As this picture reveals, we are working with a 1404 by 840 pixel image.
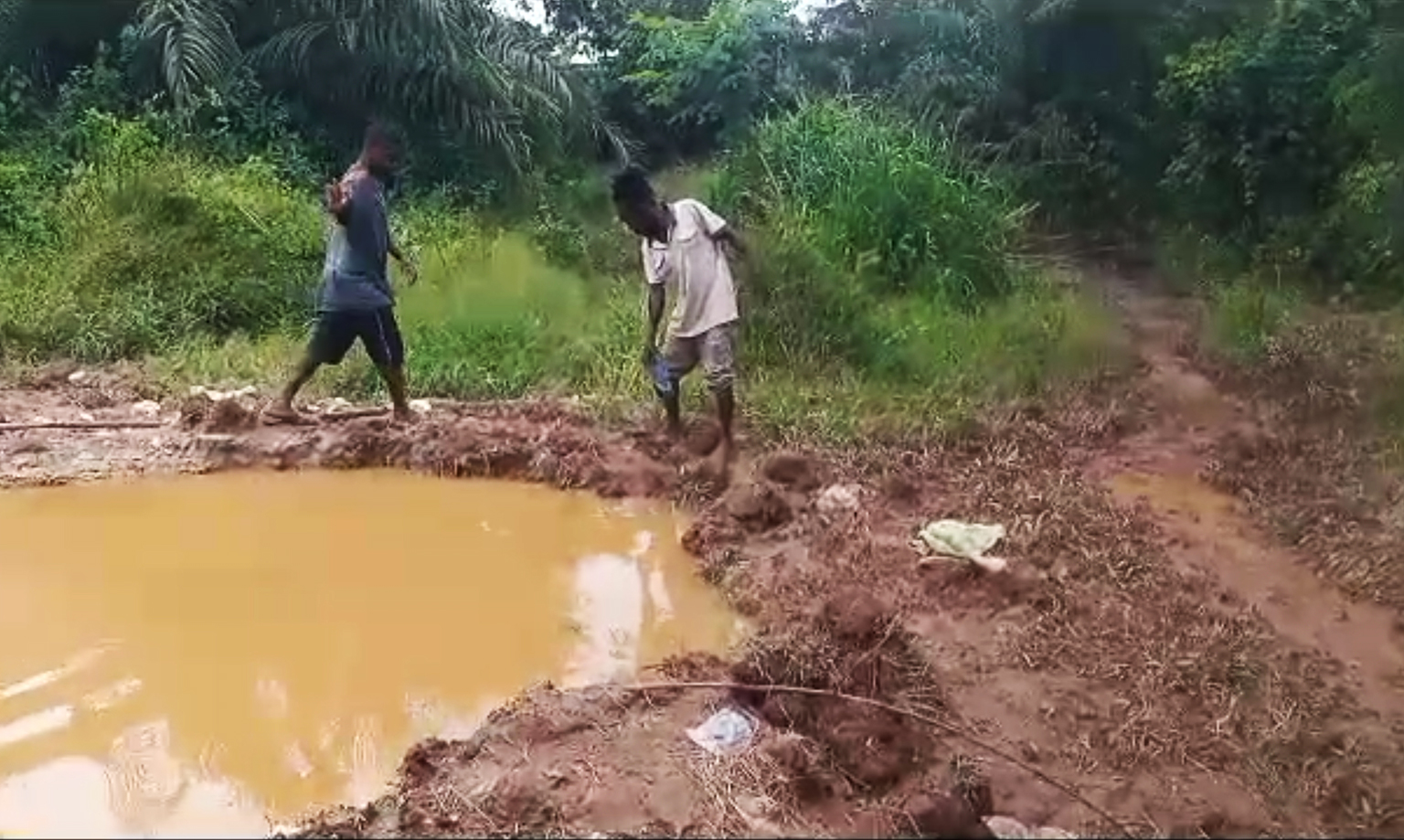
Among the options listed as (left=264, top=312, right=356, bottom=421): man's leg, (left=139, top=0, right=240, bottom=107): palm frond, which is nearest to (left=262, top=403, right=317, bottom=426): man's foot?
(left=264, top=312, right=356, bottom=421): man's leg

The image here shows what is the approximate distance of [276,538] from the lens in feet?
20.9

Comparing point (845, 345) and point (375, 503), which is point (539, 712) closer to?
point (375, 503)

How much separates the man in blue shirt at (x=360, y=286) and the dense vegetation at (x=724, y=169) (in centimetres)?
75

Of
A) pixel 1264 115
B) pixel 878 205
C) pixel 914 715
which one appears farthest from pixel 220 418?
pixel 1264 115

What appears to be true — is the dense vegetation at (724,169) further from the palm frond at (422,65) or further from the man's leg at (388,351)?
the man's leg at (388,351)

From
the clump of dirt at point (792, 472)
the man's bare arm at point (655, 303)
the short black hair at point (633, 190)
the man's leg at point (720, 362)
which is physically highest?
the short black hair at point (633, 190)

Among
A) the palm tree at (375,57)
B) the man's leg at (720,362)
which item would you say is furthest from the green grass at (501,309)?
the palm tree at (375,57)

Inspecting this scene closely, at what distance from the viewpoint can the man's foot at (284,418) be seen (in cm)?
752

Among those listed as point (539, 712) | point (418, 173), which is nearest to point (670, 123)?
point (418, 173)

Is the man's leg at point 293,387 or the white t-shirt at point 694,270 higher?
the white t-shirt at point 694,270

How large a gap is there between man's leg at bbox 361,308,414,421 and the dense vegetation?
2.22ft

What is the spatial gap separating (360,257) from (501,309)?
1956 millimetres

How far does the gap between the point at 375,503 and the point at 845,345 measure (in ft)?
9.08

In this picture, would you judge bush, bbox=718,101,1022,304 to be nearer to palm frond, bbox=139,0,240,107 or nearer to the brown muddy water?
the brown muddy water
